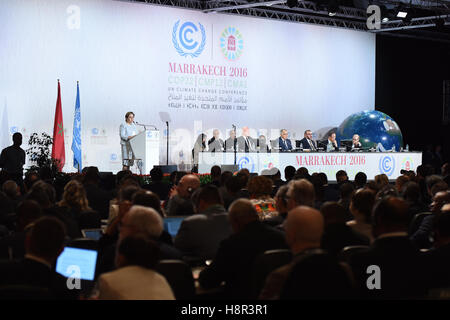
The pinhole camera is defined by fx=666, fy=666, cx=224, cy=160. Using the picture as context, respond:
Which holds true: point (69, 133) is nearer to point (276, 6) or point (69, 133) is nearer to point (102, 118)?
point (102, 118)

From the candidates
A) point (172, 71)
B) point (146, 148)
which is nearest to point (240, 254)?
point (146, 148)

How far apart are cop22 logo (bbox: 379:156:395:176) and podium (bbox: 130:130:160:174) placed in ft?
17.1

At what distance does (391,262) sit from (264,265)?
67 centimetres

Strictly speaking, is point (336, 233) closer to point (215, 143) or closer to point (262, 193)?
point (262, 193)

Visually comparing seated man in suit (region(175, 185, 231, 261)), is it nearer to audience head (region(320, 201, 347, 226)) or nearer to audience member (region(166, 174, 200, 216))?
audience head (region(320, 201, 347, 226))

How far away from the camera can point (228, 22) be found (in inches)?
639

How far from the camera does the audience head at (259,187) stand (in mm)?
6074

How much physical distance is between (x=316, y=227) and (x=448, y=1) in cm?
1548

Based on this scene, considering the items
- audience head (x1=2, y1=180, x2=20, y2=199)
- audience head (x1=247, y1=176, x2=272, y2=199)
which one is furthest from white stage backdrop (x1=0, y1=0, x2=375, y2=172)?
audience head (x1=247, y1=176, x2=272, y2=199)

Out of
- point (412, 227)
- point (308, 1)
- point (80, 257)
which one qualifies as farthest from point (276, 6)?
point (80, 257)

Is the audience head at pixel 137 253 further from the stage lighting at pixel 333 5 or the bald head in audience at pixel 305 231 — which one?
the stage lighting at pixel 333 5

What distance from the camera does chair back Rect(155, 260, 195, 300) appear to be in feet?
10.5

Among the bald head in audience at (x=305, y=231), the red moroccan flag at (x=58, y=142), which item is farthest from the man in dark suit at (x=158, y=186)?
the bald head in audience at (x=305, y=231)

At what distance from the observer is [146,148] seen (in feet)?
42.0
